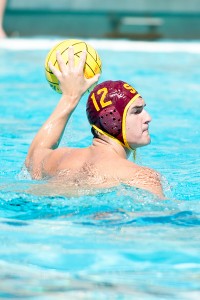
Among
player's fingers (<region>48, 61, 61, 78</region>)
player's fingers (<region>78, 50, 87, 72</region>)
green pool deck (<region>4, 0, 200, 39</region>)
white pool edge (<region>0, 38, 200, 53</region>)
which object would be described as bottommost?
green pool deck (<region>4, 0, 200, 39</region>)

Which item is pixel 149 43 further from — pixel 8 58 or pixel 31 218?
pixel 31 218

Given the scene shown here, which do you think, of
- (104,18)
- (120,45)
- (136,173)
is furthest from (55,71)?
(104,18)

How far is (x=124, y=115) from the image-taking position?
15.3 feet

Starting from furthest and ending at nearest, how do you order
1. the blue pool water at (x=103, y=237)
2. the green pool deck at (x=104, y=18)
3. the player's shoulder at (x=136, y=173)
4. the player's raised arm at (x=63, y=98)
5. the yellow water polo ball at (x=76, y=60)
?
the green pool deck at (x=104, y=18) < the yellow water polo ball at (x=76, y=60) < the player's raised arm at (x=63, y=98) < the player's shoulder at (x=136, y=173) < the blue pool water at (x=103, y=237)

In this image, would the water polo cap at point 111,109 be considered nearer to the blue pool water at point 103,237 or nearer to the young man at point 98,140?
the young man at point 98,140

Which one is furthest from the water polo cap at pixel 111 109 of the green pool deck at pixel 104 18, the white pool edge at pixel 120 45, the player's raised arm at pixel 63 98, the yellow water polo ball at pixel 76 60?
the green pool deck at pixel 104 18

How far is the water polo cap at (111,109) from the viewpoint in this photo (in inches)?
183

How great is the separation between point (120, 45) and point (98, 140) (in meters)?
7.81

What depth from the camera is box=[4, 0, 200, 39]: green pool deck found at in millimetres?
14008

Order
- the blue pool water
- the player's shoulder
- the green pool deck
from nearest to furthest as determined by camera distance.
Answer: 1. the blue pool water
2. the player's shoulder
3. the green pool deck

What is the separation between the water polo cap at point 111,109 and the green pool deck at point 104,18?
9371 millimetres

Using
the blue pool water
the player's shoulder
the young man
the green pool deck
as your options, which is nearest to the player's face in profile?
the young man

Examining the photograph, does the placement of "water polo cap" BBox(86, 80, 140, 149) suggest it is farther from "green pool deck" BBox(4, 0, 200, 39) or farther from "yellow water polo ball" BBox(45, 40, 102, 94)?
"green pool deck" BBox(4, 0, 200, 39)

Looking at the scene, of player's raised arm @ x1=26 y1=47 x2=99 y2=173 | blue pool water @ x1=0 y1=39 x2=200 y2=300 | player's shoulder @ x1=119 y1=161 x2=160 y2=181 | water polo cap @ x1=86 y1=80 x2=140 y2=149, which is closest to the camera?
blue pool water @ x1=0 y1=39 x2=200 y2=300
